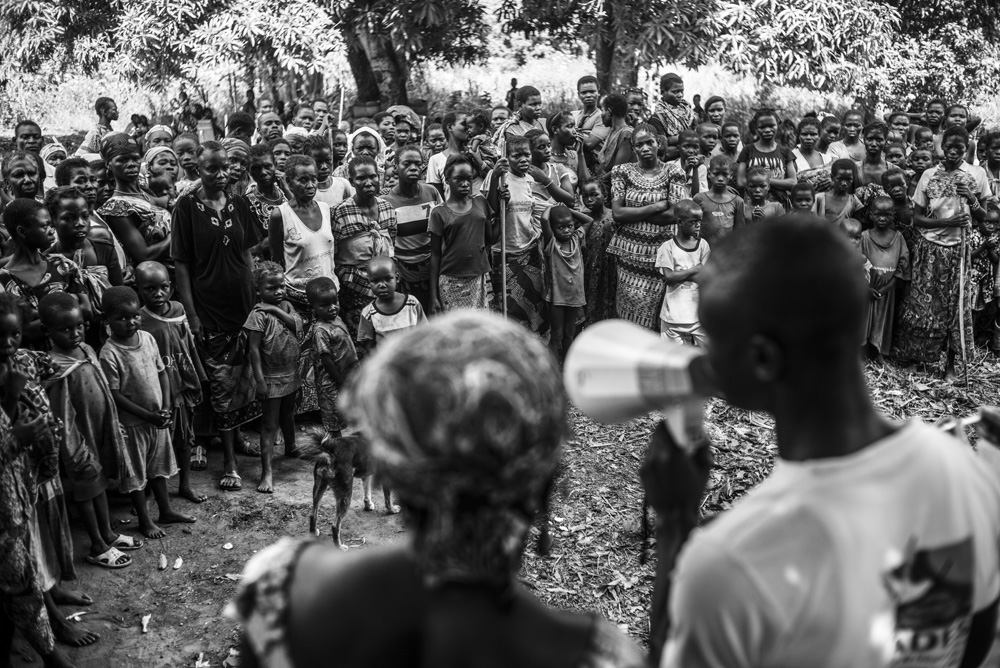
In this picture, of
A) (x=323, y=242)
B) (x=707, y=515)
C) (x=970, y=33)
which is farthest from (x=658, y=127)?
(x=970, y=33)

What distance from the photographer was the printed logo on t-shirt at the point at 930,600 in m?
1.49

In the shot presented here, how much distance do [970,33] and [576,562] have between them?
14817 millimetres

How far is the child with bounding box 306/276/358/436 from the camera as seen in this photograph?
540cm

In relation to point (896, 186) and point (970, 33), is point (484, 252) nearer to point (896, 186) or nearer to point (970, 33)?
point (896, 186)

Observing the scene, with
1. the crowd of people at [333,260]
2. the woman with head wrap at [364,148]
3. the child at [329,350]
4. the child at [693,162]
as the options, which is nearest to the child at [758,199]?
the crowd of people at [333,260]

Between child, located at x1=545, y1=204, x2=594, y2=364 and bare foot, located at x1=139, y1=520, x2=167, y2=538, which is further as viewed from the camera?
child, located at x1=545, y1=204, x2=594, y2=364

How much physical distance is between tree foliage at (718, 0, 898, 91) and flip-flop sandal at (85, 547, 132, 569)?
11.2m

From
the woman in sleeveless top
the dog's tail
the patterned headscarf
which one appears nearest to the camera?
the patterned headscarf

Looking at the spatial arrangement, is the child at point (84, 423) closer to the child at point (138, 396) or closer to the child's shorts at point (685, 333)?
the child at point (138, 396)

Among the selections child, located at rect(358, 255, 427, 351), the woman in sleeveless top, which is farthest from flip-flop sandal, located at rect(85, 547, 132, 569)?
child, located at rect(358, 255, 427, 351)

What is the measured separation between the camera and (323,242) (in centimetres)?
602

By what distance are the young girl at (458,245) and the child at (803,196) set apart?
2.60 m

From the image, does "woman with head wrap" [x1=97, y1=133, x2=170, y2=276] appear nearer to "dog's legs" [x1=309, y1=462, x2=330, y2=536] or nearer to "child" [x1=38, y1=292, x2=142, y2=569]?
"child" [x1=38, y1=292, x2=142, y2=569]

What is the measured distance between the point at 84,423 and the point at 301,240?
1.87 meters
